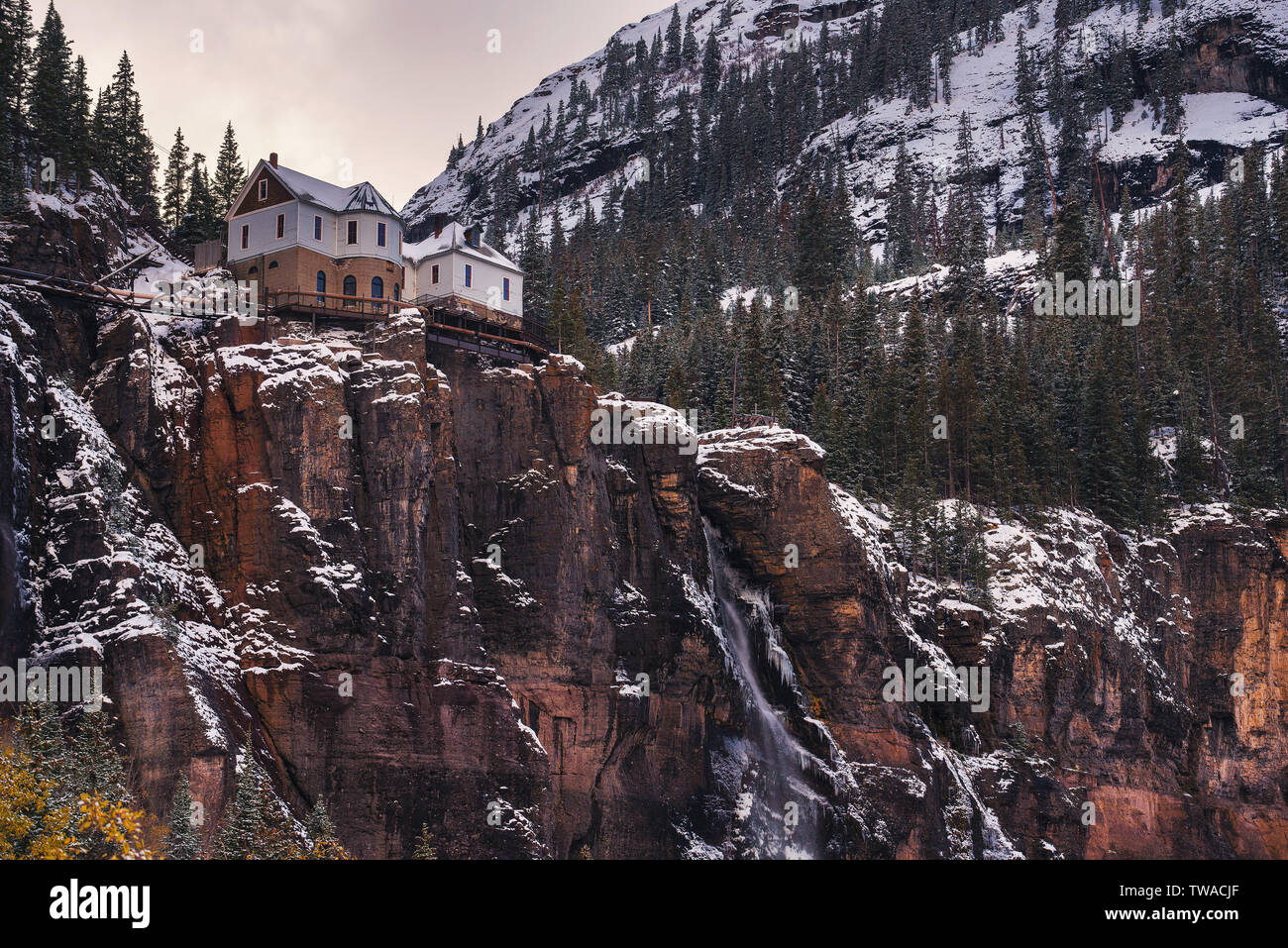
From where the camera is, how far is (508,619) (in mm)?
60188

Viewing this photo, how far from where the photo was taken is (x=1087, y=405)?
98.3 metres

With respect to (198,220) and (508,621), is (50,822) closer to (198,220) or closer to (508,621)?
(508,621)

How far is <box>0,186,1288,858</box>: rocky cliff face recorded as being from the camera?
167ft

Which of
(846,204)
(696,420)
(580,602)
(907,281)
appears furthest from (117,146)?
(846,204)

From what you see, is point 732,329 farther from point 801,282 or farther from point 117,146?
point 117,146

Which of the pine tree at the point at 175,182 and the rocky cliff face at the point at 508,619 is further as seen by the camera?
the pine tree at the point at 175,182

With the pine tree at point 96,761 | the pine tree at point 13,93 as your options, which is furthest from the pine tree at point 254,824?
the pine tree at point 13,93

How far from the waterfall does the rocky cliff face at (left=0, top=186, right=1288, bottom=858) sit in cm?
17

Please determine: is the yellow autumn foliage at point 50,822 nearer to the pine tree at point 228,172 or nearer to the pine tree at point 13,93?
the pine tree at point 13,93

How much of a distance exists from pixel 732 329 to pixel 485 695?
54.0 meters

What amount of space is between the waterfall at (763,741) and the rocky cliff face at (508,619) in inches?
6.7

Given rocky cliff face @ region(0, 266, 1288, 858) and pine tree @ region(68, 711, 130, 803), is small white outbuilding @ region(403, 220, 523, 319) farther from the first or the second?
pine tree @ region(68, 711, 130, 803)

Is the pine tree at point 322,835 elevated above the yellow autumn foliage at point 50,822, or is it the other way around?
the yellow autumn foliage at point 50,822

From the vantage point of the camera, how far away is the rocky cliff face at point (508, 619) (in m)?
50.8
